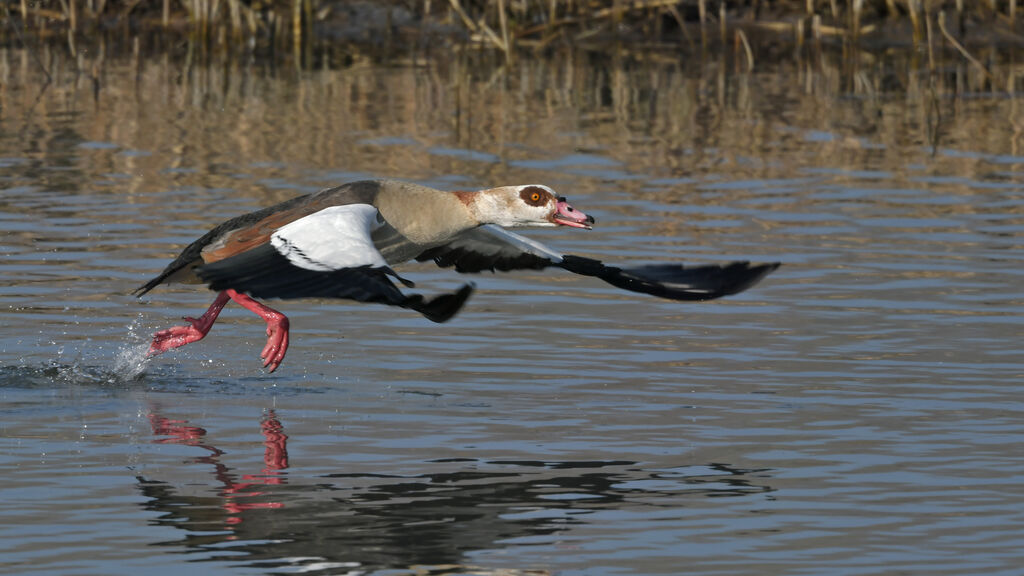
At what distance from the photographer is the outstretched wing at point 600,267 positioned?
10.1 metres

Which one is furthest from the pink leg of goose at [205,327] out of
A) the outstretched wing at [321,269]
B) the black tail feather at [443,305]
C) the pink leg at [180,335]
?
the black tail feather at [443,305]

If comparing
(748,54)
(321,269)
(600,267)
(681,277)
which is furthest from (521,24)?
(321,269)

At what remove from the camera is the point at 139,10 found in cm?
2820

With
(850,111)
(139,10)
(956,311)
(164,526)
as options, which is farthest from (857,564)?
(139,10)

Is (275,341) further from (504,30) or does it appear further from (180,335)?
(504,30)

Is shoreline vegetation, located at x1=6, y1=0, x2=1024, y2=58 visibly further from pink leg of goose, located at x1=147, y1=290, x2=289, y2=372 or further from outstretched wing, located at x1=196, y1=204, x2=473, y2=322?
outstretched wing, located at x1=196, y1=204, x2=473, y2=322

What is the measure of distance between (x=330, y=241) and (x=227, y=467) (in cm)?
140

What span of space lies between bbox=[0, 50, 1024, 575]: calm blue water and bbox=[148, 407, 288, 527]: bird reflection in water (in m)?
0.02

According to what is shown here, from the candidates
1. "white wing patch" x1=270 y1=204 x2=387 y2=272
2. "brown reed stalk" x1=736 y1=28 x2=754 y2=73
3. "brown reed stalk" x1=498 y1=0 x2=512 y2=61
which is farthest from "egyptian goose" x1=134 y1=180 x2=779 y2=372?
"brown reed stalk" x1=736 y1=28 x2=754 y2=73

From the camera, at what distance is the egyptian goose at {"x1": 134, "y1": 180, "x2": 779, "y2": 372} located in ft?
28.5

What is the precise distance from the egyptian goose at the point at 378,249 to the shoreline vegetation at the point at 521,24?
14161 mm

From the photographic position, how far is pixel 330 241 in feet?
29.2

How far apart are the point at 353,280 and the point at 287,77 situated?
15.7m

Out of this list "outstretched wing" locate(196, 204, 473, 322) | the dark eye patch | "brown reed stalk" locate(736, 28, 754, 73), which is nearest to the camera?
"outstretched wing" locate(196, 204, 473, 322)
